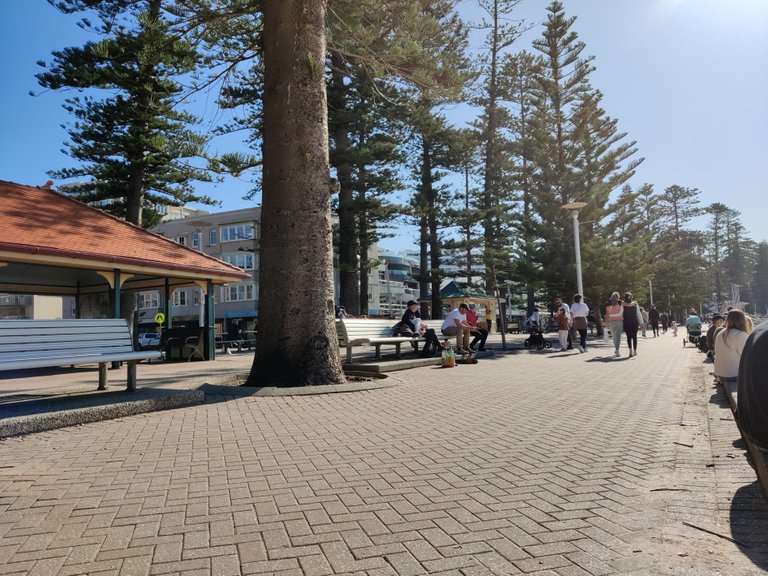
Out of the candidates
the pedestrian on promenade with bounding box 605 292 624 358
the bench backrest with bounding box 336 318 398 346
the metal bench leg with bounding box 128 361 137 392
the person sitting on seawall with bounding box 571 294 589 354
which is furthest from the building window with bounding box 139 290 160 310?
the metal bench leg with bounding box 128 361 137 392

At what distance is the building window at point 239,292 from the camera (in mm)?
52750

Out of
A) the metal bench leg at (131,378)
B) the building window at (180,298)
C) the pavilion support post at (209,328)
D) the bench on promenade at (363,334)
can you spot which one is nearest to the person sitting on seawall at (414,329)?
the bench on promenade at (363,334)

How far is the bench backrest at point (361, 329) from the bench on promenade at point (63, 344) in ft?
15.5

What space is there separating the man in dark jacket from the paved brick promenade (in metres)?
0.47

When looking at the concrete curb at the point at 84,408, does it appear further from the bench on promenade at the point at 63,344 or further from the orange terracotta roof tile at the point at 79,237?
the orange terracotta roof tile at the point at 79,237

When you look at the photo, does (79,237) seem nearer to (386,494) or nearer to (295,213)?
(295,213)

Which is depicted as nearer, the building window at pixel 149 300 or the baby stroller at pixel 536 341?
the baby stroller at pixel 536 341

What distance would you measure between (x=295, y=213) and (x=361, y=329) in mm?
4371

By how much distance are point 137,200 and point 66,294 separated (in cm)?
435

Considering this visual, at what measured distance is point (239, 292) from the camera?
5331 cm

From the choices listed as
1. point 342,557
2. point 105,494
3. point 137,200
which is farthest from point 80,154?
point 342,557

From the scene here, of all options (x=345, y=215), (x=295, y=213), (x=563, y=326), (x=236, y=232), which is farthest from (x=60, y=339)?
(x=236, y=232)

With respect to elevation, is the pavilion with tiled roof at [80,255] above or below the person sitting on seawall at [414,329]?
above

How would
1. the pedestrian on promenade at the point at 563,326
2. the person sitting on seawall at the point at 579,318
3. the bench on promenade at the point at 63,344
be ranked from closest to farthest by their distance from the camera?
the bench on promenade at the point at 63,344 < the person sitting on seawall at the point at 579,318 < the pedestrian on promenade at the point at 563,326
